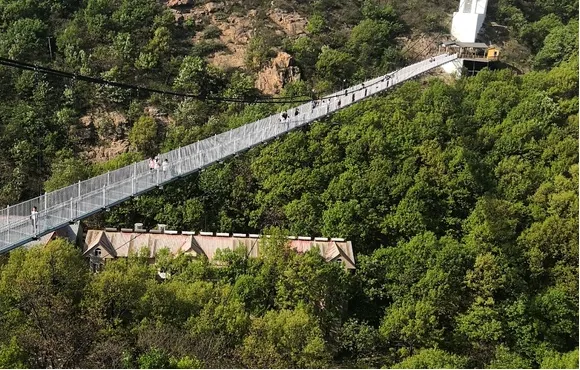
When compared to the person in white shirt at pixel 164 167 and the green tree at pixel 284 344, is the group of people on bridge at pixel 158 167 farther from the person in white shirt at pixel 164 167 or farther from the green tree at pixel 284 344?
the green tree at pixel 284 344

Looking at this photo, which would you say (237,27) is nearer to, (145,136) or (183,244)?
(145,136)

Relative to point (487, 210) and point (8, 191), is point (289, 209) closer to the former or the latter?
point (487, 210)

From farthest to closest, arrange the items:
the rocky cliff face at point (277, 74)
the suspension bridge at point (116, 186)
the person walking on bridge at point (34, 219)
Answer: the rocky cliff face at point (277, 74)
the suspension bridge at point (116, 186)
the person walking on bridge at point (34, 219)

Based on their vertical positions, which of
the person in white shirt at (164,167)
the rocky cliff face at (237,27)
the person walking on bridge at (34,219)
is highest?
the rocky cliff face at (237,27)

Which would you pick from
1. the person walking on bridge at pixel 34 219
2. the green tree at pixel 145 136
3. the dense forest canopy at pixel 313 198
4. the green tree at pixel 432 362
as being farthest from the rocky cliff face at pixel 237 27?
the person walking on bridge at pixel 34 219

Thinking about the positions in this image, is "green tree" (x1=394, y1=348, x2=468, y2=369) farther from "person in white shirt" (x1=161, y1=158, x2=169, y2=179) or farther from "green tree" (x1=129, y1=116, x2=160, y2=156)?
"green tree" (x1=129, y1=116, x2=160, y2=156)

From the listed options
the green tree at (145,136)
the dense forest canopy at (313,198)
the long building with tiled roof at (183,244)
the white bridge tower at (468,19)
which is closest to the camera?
the dense forest canopy at (313,198)

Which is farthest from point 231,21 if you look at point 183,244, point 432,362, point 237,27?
point 432,362
